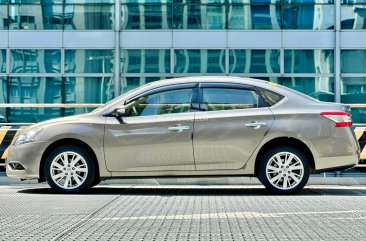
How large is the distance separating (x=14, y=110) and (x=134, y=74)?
16.4 ft

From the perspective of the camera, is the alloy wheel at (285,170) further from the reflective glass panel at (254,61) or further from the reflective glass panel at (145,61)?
the reflective glass panel at (145,61)

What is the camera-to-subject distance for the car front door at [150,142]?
10641 mm

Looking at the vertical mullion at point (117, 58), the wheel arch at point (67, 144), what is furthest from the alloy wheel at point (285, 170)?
the vertical mullion at point (117, 58)

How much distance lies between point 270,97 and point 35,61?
66.8ft

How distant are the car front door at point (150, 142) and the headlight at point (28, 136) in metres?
0.95

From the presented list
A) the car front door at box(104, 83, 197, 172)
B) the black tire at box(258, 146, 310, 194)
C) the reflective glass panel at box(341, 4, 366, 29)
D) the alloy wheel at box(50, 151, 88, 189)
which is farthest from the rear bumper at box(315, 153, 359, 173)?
the reflective glass panel at box(341, 4, 366, 29)

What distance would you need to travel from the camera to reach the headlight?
10.9 meters

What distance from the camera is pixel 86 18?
30109mm

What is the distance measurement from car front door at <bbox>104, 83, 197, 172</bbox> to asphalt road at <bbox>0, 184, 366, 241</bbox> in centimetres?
38

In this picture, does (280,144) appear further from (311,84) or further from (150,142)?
(311,84)

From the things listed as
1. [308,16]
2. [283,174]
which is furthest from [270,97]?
[308,16]

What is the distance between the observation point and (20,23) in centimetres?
3011

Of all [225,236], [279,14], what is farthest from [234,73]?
[225,236]

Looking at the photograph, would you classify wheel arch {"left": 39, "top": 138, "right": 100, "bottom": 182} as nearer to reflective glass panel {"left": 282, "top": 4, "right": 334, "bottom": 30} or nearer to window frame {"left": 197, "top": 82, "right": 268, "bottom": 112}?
window frame {"left": 197, "top": 82, "right": 268, "bottom": 112}
